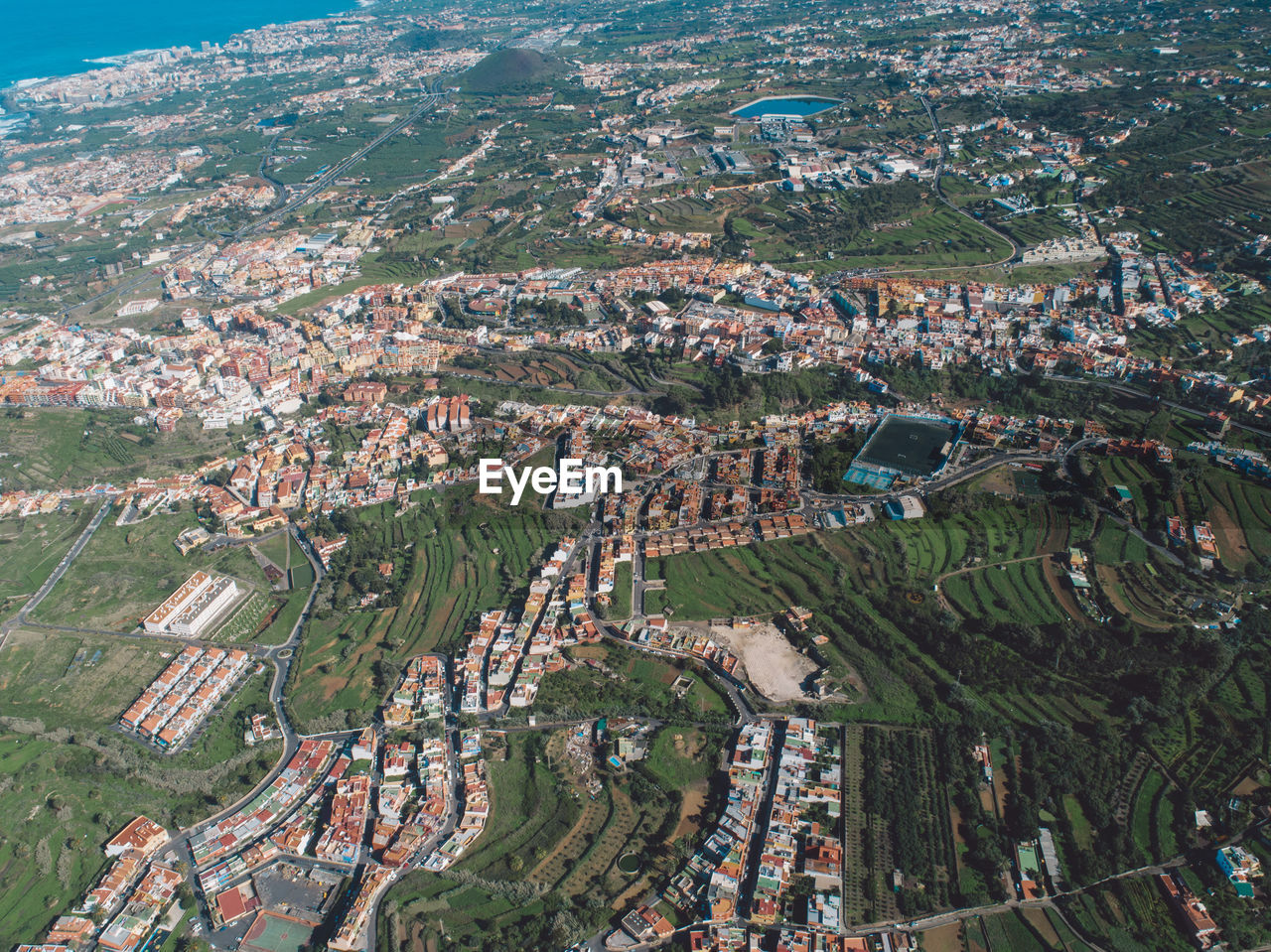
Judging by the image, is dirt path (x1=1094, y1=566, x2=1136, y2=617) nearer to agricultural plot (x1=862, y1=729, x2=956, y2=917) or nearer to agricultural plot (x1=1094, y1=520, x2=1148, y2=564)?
agricultural plot (x1=1094, y1=520, x2=1148, y2=564)

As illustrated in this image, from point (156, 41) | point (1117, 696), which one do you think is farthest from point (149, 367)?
point (156, 41)

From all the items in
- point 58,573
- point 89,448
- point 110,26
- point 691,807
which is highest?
point 110,26

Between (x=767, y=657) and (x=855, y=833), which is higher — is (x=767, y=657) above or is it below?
above

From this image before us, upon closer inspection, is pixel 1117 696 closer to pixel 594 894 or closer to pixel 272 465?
pixel 594 894

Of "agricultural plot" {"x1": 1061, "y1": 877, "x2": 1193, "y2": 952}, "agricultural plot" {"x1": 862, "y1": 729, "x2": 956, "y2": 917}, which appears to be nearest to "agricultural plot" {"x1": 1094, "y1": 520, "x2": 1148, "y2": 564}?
"agricultural plot" {"x1": 862, "y1": 729, "x2": 956, "y2": 917}

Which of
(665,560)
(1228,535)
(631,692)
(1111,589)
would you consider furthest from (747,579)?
(1228,535)

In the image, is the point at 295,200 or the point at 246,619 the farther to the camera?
the point at 295,200

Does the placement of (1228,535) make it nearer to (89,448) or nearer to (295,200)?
(89,448)
